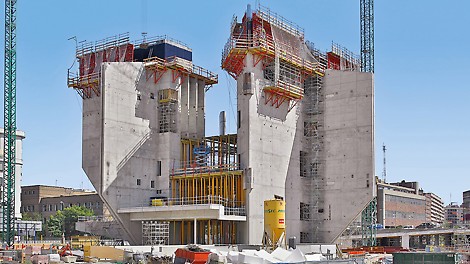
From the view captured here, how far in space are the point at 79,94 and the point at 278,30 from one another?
2588 cm

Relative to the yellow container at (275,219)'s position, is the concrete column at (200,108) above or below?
above

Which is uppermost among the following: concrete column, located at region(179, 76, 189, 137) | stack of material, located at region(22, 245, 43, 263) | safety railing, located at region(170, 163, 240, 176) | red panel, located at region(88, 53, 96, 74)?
red panel, located at region(88, 53, 96, 74)

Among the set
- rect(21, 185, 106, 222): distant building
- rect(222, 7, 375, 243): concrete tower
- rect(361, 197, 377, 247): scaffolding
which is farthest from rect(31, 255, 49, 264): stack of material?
rect(21, 185, 106, 222): distant building

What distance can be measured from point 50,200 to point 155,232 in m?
100

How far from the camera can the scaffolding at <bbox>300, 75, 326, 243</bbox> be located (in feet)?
270

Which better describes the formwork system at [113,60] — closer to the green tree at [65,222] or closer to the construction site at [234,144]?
the construction site at [234,144]

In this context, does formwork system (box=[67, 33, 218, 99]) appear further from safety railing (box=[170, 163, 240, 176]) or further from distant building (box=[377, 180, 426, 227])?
distant building (box=[377, 180, 426, 227])

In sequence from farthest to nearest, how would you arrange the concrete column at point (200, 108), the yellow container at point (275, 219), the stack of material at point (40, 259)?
the concrete column at point (200, 108)
the yellow container at point (275, 219)
the stack of material at point (40, 259)

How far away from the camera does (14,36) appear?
A: 101 meters

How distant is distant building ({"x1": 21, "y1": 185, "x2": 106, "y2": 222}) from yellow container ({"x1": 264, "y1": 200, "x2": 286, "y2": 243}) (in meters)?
94.9

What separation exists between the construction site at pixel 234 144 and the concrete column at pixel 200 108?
18 centimetres

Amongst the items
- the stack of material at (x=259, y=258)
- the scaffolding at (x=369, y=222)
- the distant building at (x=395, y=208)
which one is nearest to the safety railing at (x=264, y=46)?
the scaffolding at (x=369, y=222)

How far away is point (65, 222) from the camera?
14238 cm

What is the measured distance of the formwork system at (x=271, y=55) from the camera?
2955 inches
